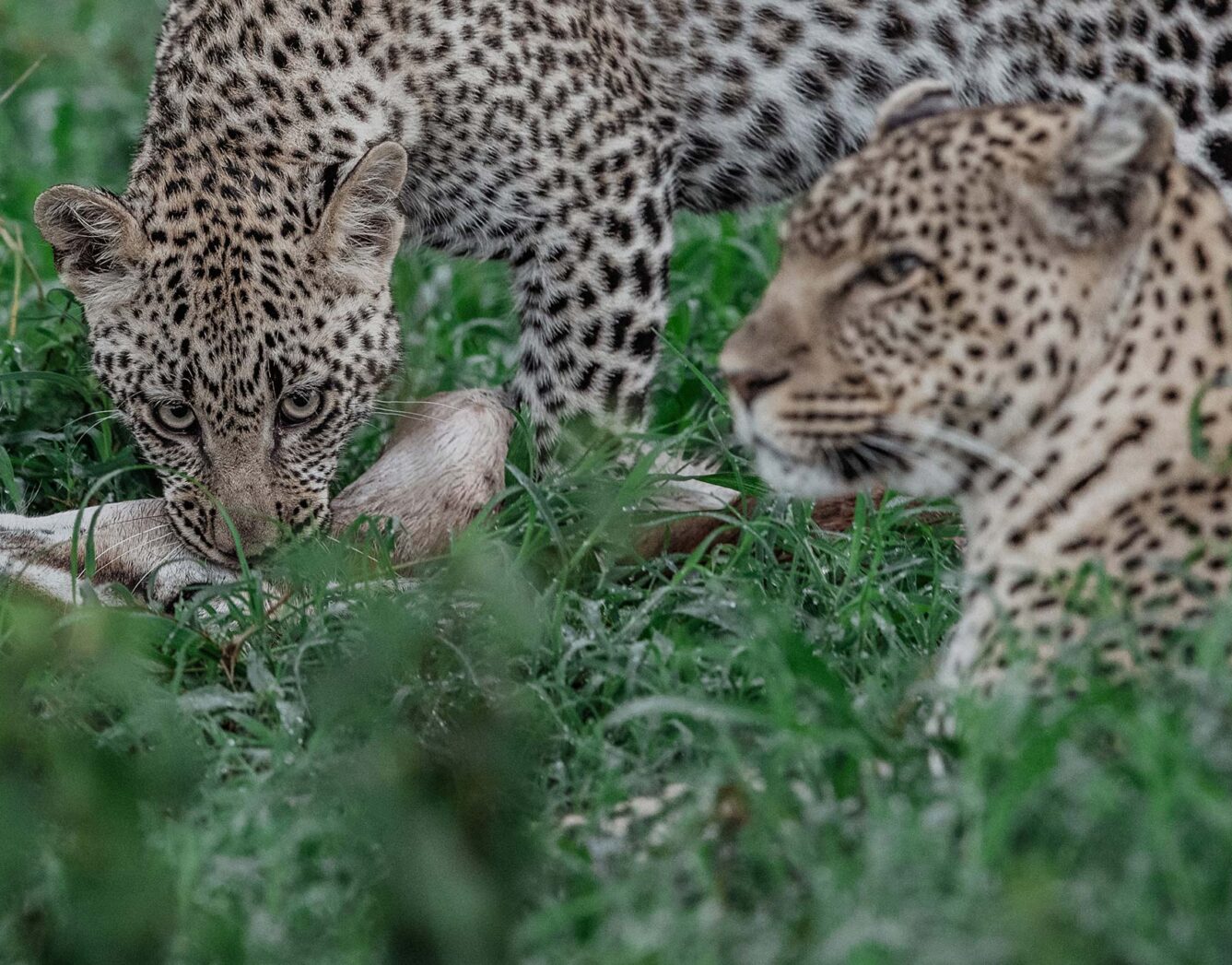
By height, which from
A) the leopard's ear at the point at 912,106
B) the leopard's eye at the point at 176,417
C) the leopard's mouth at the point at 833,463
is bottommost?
the leopard's eye at the point at 176,417

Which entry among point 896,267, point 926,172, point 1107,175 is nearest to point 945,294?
point 896,267

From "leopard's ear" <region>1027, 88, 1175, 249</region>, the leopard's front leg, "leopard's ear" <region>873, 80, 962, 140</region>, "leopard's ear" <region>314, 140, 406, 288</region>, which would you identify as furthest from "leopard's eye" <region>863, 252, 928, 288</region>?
the leopard's front leg

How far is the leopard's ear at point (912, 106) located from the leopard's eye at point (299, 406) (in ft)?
8.58

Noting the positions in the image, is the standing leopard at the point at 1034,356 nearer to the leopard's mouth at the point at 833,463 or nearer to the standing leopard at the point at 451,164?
the leopard's mouth at the point at 833,463

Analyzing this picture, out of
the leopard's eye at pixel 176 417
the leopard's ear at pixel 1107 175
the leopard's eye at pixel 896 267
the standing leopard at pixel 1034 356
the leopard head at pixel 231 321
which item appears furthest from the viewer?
the leopard's eye at pixel 176 417

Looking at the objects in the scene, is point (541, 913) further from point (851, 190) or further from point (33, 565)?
point (33, 565)

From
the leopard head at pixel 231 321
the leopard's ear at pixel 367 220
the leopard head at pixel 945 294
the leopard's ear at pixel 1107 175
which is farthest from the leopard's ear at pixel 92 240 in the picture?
the leopard's ear at pixel 1107 175

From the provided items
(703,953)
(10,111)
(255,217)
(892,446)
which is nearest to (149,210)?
(255,217)

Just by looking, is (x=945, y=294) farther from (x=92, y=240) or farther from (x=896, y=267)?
(x=92, y=240)

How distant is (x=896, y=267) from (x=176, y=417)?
10.4 feet

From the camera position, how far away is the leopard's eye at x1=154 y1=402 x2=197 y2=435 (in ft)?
22.2

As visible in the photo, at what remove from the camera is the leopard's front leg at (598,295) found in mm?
7473

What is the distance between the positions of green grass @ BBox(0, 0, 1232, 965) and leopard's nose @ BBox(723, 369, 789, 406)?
→ 508 mm

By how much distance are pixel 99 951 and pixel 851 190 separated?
94.6 inches
